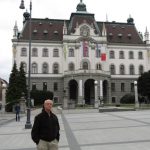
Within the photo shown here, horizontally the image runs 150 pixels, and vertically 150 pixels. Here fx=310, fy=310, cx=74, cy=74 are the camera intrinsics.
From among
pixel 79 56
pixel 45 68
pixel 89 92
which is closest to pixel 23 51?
pixel 45 68

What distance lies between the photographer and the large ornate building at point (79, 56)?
3249 inches

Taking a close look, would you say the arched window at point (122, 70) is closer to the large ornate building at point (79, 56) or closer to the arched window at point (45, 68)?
the large ornate building at point (79, 56)

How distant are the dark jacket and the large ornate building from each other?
70.5m

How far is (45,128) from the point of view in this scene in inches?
305

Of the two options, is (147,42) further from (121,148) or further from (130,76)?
(121,148)

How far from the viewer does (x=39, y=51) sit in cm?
8525

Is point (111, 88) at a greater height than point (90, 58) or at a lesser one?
lesser

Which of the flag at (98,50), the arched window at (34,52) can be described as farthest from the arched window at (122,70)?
the arched window at (34,52)

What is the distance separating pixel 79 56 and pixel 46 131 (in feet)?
252

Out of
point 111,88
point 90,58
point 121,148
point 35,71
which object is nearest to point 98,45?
point 90,58

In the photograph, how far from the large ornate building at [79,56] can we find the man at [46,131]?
7045 centimetres

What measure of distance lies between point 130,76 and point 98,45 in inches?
533

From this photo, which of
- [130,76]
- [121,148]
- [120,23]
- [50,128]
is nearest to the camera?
[50,128]

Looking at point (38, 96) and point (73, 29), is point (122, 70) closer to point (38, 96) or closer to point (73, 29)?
point (73, 29)
